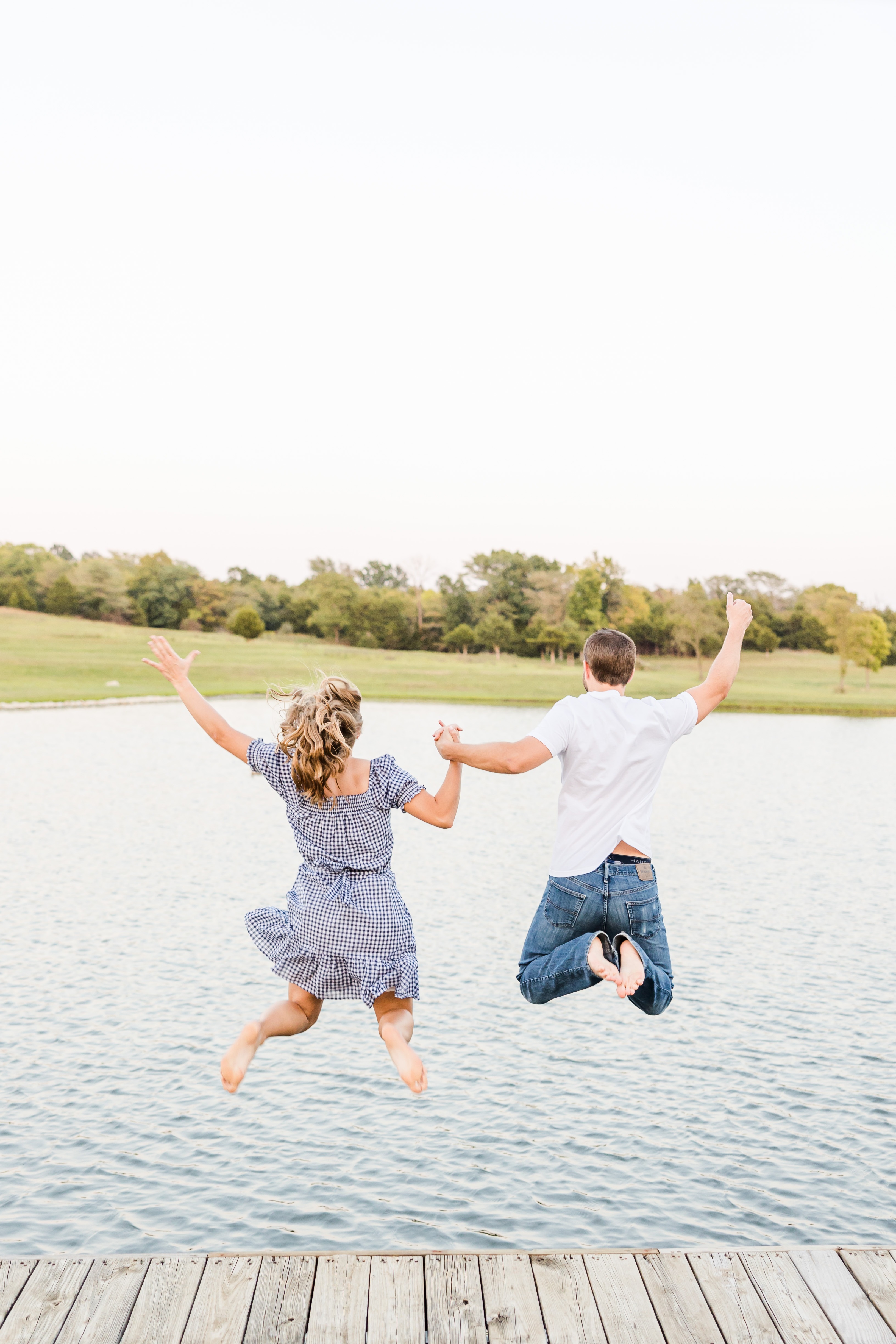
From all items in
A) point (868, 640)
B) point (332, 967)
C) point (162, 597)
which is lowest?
point (332, 967)

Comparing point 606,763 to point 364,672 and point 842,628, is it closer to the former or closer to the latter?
point 364,672

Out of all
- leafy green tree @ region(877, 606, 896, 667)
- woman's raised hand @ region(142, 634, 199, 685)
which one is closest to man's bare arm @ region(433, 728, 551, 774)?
woman's raised hand @ region(142, 634, 199, 685)

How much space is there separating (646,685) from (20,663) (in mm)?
30759

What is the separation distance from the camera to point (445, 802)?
151 inches

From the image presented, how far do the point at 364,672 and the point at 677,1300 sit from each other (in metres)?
52.6

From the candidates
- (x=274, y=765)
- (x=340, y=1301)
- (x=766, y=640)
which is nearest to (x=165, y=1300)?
(x=340, y=1301)

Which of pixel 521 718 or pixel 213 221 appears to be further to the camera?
pixel 213 221

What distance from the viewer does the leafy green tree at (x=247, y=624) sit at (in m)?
68.6

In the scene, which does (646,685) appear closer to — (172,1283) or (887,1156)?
(887,1156)

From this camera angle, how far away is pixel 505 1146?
8078 millimetres

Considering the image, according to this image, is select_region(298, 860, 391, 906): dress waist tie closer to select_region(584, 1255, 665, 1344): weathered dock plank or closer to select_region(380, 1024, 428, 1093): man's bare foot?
select_region(380, 1024, 428, 1093): man's bare foot

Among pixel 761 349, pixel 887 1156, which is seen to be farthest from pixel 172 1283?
pixel 761 349

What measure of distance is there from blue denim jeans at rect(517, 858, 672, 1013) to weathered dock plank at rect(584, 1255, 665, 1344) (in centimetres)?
117

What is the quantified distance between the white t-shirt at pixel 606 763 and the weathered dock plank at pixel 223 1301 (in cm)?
210
